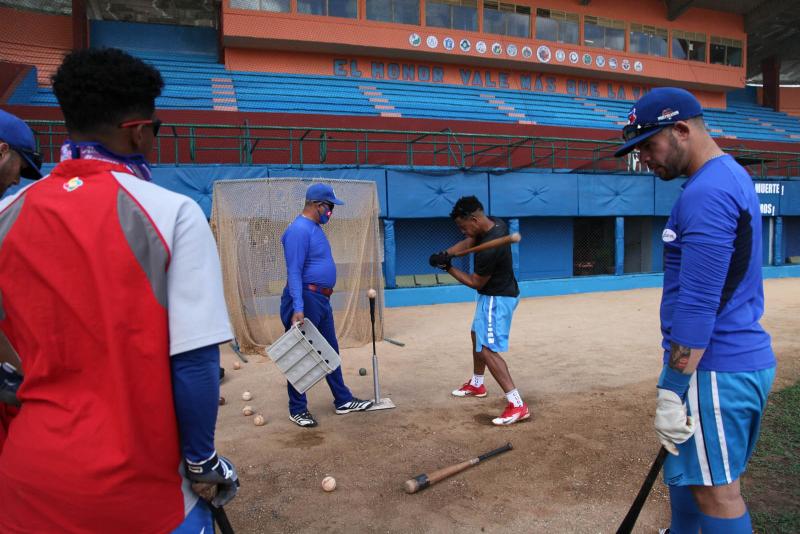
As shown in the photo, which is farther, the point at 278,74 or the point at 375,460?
the point at 278,74

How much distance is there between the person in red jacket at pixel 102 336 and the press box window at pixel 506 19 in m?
22.8

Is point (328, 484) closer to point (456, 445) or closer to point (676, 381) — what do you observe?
point (456, 445)

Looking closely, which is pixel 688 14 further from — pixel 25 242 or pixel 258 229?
pixel 25 242

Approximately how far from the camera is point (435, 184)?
12.3m

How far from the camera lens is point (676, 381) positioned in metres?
1.90

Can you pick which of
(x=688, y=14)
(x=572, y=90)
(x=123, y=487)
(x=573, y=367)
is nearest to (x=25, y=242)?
(x=123, y=487)

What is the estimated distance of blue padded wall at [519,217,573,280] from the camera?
15.4 m

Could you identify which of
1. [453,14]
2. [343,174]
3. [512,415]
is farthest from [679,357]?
[453,14]

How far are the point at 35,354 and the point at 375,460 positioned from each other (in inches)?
112

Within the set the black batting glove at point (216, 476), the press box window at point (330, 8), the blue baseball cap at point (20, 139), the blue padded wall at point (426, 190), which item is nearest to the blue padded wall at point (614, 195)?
the blue padded wall at point (426, 190)

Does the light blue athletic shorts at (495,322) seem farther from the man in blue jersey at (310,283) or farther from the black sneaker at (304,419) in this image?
the black sneaker at (304,419)

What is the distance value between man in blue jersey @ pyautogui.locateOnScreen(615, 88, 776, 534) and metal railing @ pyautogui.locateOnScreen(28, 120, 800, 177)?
10499 mm

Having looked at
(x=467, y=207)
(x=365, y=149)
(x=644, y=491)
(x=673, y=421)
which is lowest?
(x=644, y=491)

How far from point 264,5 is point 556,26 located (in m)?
12.7
